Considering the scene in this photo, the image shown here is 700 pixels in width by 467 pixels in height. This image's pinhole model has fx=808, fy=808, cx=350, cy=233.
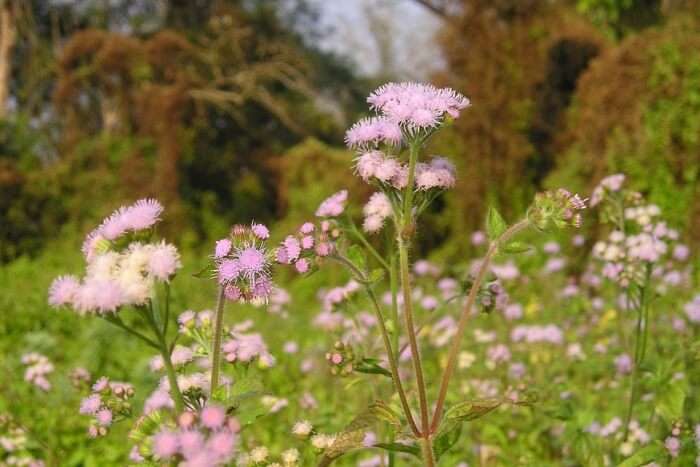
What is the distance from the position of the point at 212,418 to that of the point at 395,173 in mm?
616

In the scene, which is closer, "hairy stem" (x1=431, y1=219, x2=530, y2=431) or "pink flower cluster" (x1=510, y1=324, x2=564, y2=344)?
"hairy stem" (x1=431, y1=219, x2=530, y2=431)

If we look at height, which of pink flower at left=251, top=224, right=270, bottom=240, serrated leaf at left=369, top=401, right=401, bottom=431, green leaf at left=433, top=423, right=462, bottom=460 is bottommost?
green leaf at left=433, top=423, right=462, bottom=460

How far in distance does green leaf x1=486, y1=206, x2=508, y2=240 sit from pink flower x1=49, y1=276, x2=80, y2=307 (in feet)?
2.32

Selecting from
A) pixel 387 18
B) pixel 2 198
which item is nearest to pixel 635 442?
pixel 2 198

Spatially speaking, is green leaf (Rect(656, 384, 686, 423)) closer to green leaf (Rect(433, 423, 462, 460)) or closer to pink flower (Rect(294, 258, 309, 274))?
green leaf (Rect(433, 423, 462, 460))

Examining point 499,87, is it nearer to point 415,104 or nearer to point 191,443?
point 415,104

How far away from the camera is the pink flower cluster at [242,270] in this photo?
131 cm

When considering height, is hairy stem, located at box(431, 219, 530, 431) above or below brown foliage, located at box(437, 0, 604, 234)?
below

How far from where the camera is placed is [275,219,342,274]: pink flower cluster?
1.52 m

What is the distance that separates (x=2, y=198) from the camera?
11672 millimetres

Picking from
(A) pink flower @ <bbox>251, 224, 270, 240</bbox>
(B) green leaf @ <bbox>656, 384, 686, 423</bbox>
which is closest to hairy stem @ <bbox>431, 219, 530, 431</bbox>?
(A) pink flower @ <bbox>251, 224, 270, 240</bbox>

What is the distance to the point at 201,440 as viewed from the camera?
3.34ft

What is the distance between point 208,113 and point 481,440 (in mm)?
9585

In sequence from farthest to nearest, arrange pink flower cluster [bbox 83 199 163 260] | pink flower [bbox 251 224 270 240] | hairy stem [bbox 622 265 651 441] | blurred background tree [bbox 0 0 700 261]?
blurred background tree [bbox 0 0 700 261]
hairy stem [bbox 622 265 651 441]
pink flower [bbox 251 224 270 240]
pink flower cluster [bbox 83 199 163 260]
